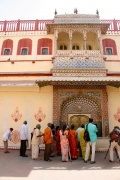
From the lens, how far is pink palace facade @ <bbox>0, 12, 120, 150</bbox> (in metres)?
→ 9.98

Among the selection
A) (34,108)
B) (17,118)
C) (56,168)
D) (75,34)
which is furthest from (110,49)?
(56,168)

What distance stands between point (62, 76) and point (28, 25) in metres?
5.21

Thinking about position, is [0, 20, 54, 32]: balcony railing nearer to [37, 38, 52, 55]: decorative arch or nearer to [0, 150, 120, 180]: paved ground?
[37, 38, 52, 55]: decorative arch

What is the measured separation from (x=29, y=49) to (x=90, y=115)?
607cm

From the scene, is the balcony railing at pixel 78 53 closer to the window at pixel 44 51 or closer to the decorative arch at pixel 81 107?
the window at pixel 44 51

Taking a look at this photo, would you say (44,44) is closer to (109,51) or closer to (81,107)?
(109,51)

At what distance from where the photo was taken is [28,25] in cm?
1335

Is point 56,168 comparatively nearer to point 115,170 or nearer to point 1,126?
point 115,170

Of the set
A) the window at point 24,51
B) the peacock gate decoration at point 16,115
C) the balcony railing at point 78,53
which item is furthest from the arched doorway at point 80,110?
the window at point 24,51

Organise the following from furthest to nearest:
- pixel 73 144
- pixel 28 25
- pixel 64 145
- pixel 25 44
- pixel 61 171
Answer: pixel 28 25 < pixel 25 44 < pixel 73 144 < pixel 64 145 < pixel 61 171

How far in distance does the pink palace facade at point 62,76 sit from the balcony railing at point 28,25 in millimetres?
100

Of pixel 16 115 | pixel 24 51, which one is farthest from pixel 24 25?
pixel 16 115

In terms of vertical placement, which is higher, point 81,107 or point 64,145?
point 81,107

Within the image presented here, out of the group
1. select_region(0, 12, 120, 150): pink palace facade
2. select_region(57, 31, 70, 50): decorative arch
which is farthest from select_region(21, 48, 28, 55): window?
select_region(57, 31, 70, 50): decorative arch
